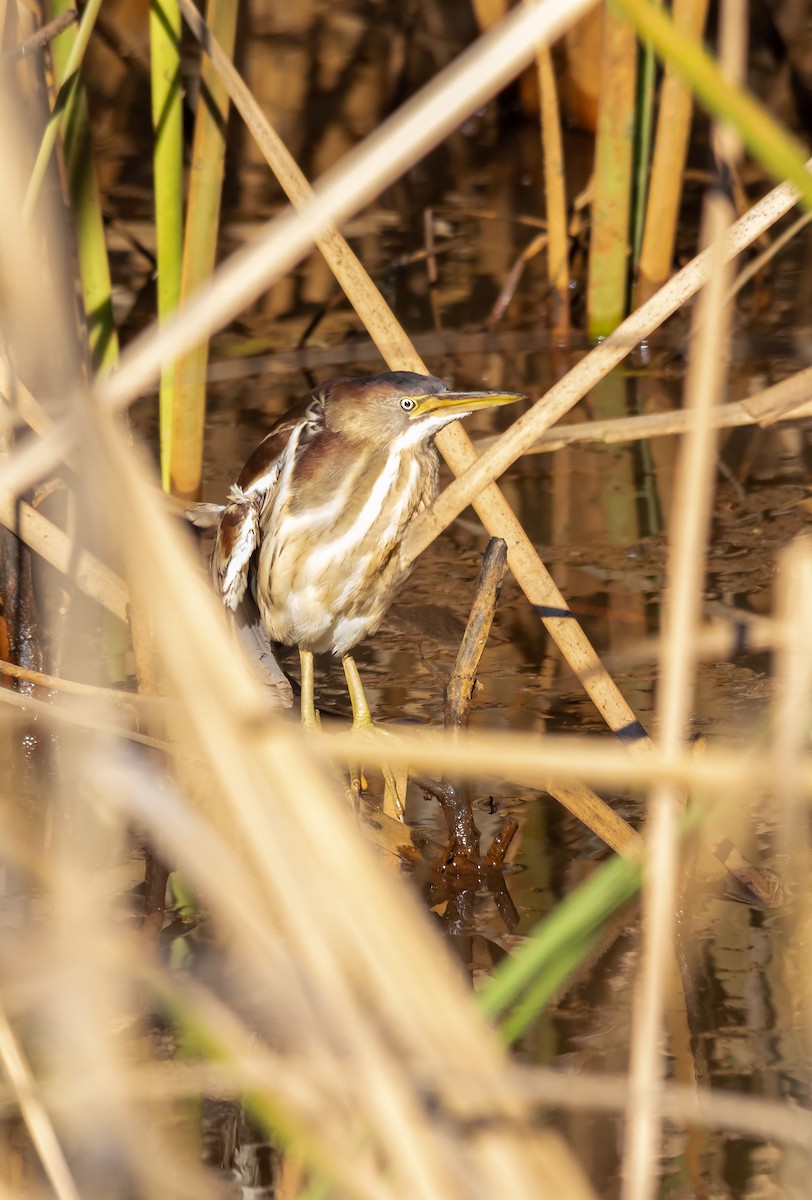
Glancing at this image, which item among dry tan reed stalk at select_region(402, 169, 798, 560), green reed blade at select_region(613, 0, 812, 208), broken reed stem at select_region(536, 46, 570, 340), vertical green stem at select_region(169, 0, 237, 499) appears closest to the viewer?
green reed blade at select_region(613, 0, 812, 208)

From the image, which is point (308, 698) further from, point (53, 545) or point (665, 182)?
point (665, 182)

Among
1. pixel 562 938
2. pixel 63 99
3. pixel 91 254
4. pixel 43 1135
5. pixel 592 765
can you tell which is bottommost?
pixel 43 1135

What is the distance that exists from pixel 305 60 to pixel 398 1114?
281 inches

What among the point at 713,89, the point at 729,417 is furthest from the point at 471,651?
the point at 713,89

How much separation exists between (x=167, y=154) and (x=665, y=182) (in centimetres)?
183

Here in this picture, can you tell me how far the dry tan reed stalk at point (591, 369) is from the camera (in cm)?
217

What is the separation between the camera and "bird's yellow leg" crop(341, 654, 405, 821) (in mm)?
2748

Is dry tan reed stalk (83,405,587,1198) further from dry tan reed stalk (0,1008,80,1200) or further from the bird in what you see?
the bird

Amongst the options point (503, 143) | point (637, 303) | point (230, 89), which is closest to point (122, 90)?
point (503, 143)

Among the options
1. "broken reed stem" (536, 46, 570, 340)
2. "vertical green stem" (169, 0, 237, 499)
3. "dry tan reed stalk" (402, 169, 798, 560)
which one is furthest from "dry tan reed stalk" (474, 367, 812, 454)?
"broken reed stem" (536, 46, 570, 340)

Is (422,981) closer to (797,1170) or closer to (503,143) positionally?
(797,1170)

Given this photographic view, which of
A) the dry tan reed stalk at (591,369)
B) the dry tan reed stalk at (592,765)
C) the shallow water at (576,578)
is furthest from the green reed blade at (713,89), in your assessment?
the shallow water at (576,578)

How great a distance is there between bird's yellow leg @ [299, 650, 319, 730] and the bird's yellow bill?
573 millimetres

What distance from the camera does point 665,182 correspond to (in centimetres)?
450
